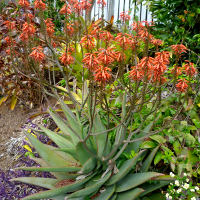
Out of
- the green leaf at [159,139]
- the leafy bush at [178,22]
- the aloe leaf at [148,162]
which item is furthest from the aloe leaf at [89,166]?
the leafy bush at [178,22]

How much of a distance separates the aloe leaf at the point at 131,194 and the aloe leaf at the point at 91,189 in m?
0.18

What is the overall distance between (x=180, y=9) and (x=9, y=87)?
292 centimetres

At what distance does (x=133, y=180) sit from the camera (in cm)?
167

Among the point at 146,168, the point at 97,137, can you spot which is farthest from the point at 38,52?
the point at 146,168

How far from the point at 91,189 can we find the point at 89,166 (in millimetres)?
157

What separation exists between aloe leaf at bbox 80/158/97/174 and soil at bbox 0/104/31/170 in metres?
1.48

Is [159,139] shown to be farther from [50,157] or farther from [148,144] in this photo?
[50,157]

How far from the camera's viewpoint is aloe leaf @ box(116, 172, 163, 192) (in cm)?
156

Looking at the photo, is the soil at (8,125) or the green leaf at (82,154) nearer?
the green leaf at (82,154)

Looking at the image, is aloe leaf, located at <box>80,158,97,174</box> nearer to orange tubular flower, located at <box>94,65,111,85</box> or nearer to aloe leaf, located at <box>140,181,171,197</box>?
aloe leaf, located at <box>140,181,171,197</box>

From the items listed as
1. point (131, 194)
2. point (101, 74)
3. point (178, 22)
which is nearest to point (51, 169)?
point (131, 194)

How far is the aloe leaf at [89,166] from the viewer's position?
64.4 inches

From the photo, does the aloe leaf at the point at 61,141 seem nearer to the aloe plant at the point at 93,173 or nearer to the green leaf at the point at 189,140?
the aloe plant at the point at 93,173

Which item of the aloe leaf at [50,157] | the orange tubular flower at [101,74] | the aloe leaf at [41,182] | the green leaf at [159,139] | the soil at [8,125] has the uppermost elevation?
the orange tubular flower at [101,74]
